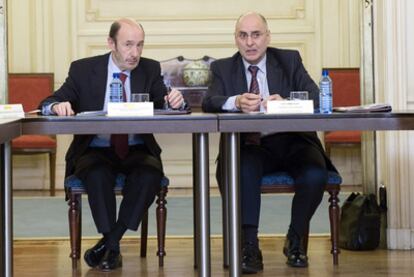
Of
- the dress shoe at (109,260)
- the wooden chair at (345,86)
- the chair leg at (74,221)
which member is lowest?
the dress shoe at (109,260)

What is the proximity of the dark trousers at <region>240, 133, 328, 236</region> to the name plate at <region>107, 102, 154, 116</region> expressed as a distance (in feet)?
2.61

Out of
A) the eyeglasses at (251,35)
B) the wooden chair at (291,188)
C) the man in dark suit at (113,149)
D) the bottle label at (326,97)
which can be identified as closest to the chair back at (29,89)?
the man in dark suit at (113,149)

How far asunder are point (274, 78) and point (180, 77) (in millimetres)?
3837

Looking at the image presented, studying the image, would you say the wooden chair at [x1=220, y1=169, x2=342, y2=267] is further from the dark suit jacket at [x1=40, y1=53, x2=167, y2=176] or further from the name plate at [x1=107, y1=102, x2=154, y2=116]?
the name plate at [x1=107, y1=102, x2=154, y2=116]

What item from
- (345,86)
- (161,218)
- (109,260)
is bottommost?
(109,260)

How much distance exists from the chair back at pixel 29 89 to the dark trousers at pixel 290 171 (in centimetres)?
426

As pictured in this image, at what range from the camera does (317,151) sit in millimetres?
4535

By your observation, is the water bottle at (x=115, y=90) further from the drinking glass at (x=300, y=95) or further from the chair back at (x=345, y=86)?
the chair back at (x=345, y=86)

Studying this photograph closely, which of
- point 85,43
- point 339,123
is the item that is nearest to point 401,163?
point 339,123

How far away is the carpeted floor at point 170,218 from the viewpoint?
19.1ft

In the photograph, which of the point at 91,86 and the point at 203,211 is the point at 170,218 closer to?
the point at 91,86

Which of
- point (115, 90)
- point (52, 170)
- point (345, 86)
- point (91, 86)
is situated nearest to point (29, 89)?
point (52, 170)

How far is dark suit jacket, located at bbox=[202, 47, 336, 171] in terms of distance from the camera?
15.1 feet

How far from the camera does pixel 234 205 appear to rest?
3604 mm
